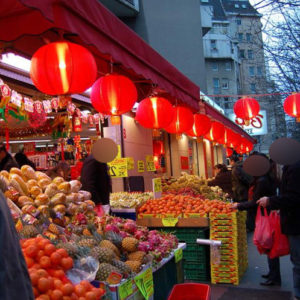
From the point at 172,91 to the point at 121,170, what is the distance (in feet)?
7.49

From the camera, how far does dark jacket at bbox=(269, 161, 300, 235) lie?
15.0 feet

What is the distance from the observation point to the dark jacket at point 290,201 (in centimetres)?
458

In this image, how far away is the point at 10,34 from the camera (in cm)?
401

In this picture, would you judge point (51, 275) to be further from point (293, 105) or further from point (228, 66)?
point (228, 66)

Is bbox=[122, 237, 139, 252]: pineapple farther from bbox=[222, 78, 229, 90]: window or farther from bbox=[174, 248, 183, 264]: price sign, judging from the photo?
bbox=[222, 78, 229, 90]: window

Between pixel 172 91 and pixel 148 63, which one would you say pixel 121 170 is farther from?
pixel 148 63

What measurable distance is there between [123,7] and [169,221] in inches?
764

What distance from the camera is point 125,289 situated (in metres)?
2.76


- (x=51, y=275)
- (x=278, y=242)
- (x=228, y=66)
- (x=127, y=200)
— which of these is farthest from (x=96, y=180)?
(x=228, y=66)

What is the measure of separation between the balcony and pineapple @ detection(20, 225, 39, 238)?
19.9 metres

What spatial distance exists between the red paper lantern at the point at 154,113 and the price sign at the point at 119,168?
5.62 feet

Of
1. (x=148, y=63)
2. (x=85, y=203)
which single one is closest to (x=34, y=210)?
(x=85, y=203)

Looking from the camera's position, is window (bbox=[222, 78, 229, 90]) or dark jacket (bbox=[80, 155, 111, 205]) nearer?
dark jacket (bbox=[80, 155, 111, 205])

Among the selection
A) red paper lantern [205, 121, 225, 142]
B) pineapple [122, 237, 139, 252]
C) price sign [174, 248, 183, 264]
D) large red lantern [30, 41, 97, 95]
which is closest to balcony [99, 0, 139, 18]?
red paper lantern [205, 121, 225, 142]
